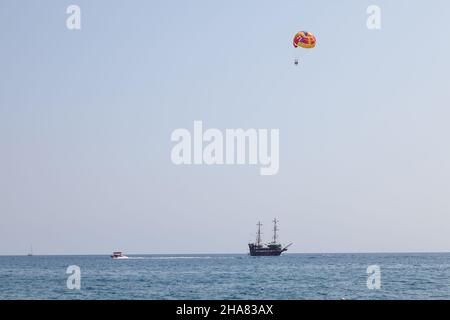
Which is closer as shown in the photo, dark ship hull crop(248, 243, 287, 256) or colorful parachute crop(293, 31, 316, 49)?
colorful parachute crop(293, 31, 316, 49)

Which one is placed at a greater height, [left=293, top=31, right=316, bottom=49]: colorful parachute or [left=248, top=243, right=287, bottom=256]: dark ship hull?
[left=293, top=31, right=316, bottom=49]: colorful parachute

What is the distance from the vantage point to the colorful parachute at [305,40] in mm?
50059

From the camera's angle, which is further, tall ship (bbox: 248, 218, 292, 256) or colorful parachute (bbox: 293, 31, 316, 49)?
tall ship (bbox: 248, 218, 292, 256)

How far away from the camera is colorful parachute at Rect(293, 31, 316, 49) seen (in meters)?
50.1

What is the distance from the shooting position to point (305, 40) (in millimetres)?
50312

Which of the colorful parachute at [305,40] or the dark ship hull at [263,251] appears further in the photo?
the dark ship hull at [263,251]

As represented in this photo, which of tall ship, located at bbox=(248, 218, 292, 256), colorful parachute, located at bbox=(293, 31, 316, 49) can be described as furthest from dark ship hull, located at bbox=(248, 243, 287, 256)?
colorful parachute, located at bbox=(293, 31, 316, 49)

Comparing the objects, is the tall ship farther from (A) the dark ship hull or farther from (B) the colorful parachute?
→ (B) the colorful parachute

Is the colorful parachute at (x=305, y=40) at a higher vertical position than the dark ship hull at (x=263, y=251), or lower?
higher

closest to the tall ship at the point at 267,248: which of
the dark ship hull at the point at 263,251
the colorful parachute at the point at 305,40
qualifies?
the dark ship hull at the point at 263,251

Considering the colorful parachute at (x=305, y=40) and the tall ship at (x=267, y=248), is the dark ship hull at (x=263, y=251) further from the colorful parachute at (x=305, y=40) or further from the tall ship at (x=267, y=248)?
the colorful parachute at (x=305, y=40)

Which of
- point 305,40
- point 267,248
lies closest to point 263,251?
Result: point 267,248
